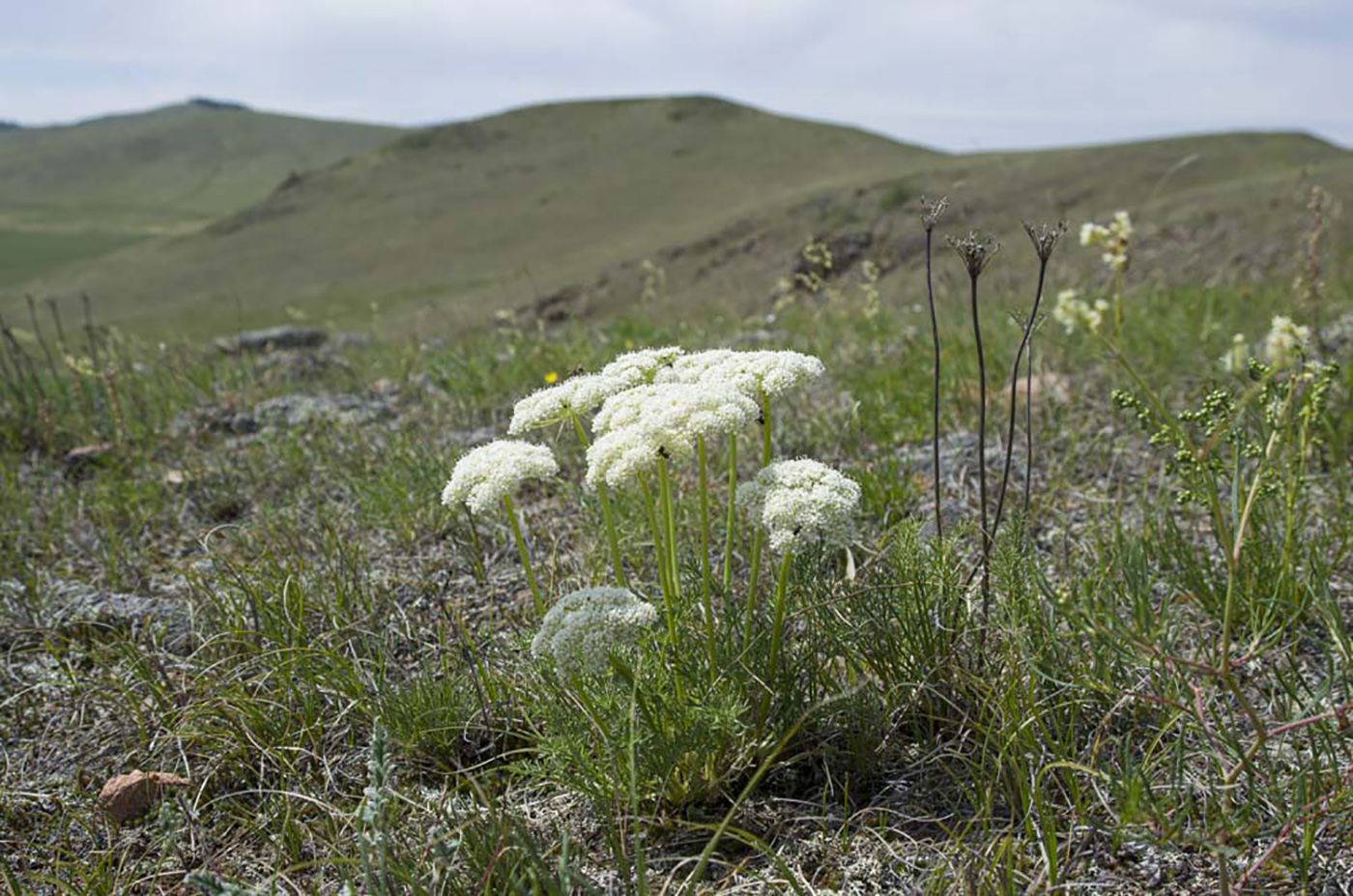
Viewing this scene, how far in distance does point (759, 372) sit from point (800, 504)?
324 millimetres

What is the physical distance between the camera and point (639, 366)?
2131mm

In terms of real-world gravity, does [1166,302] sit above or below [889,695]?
above

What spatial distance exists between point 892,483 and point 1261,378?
137 cm

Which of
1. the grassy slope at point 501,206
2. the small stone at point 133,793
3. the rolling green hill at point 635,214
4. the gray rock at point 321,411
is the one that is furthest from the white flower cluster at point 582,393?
the grassy slope at point 501,206

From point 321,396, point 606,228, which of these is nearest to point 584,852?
point 321,396

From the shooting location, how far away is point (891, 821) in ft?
6.59

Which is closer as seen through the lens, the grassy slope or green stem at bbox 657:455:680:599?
green stem at bbox 657:455:680:599

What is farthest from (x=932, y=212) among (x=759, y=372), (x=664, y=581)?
(x=664, y=581)

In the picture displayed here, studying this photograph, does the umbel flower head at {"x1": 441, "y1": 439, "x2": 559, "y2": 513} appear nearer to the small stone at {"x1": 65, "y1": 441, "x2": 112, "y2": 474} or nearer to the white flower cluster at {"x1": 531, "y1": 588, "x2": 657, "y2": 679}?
the white flower cluster at {"x1": 531, "y1": 588, "x2": 657, "y2": 679}

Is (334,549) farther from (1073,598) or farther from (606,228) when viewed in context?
(606,228)

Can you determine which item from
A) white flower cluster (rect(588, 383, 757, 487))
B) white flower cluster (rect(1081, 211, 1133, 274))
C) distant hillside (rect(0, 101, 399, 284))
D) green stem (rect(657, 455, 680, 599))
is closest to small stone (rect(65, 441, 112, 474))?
green stem (rect(657, 455, 680, 599))

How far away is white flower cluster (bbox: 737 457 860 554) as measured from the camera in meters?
1.78

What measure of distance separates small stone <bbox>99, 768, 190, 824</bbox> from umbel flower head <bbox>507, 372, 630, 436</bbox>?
4.15 feet

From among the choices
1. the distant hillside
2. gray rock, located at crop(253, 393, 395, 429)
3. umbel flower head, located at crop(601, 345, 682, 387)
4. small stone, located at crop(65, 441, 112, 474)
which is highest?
the distant hillside
